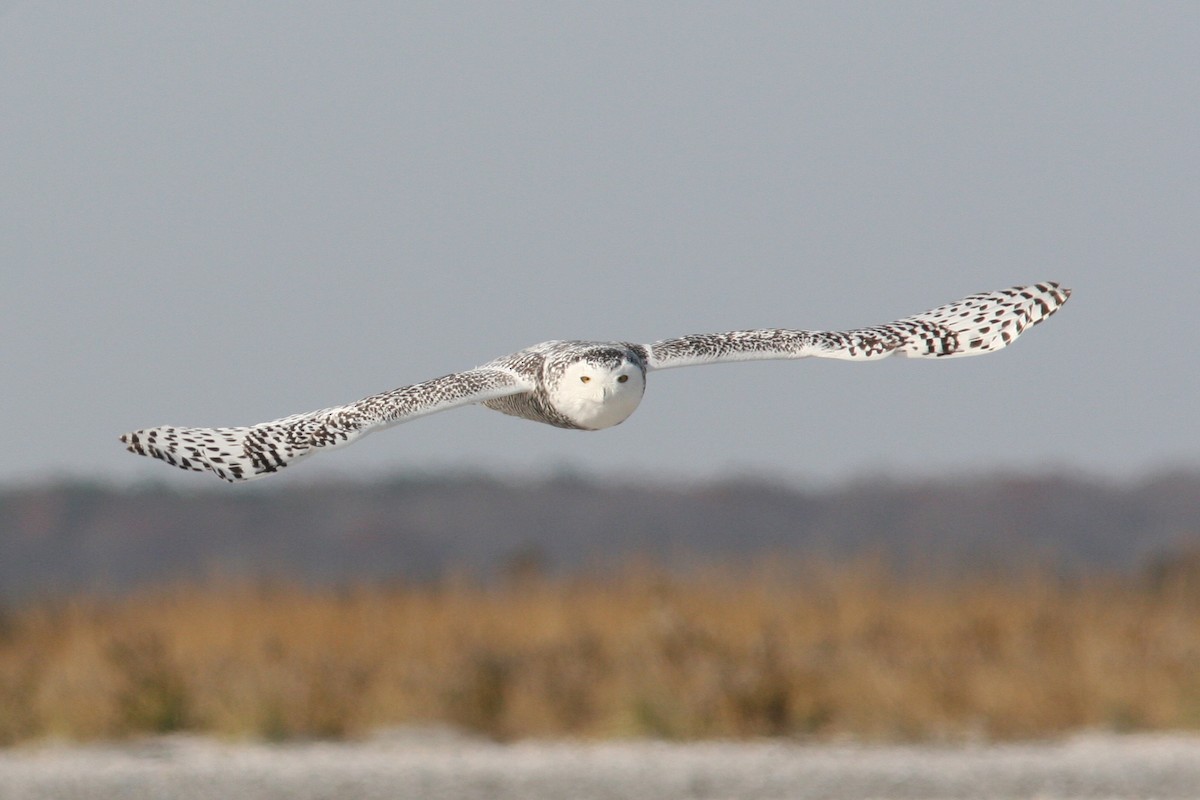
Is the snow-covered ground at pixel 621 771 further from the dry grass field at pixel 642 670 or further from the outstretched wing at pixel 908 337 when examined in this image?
the outstretched wing at pixel 908 337

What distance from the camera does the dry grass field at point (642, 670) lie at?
12.3 metres

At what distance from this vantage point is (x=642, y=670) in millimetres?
12266

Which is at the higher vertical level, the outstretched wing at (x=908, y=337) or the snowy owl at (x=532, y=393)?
the outstretched wing at (x=908, y=337)

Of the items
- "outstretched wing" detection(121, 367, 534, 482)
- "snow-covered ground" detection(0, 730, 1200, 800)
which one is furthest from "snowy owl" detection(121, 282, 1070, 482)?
"snow-covered ground" detection(0, 730, 1200, 800)

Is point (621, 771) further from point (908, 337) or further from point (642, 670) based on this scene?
point (908, 337)

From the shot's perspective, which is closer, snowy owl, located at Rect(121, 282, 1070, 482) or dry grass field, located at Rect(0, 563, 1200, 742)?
snowy owl, located at Rect(121, 282, 1070, 482)

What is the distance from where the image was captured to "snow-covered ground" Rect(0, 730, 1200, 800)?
11.3 metres

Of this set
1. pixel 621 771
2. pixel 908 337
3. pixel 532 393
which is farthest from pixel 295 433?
pixel 621 771

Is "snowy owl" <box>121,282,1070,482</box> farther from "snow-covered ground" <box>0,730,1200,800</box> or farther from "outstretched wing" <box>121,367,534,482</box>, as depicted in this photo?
"snow-covered ground" <box>0,730,1200,800</box>

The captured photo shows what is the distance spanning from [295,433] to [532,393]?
4.05 ft

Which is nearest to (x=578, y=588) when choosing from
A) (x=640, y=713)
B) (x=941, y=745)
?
(x=640, y=713)

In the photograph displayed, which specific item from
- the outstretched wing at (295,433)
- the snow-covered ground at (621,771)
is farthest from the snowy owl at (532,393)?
the snow-covered ground at (621,771)

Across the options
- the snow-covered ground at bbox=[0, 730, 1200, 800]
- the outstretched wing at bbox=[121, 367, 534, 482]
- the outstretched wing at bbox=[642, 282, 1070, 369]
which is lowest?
the snow-covered ground at bbox=[0, 730, 1200, 800]

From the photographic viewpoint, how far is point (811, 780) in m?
11.4
